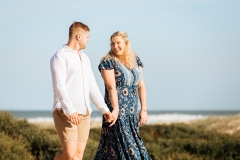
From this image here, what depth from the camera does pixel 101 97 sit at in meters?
6.96

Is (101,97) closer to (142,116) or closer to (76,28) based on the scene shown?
(76,28)

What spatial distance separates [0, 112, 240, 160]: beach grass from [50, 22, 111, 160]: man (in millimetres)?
4989

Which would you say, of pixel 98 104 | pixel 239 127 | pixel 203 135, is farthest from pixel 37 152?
pixel 239 127

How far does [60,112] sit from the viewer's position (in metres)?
6.59

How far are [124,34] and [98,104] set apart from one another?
3.98 ft

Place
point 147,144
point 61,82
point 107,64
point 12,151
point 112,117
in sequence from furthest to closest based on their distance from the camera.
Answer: point 147,144 < point 12,151 < point 107,64 < point 112,117 < point 61,82

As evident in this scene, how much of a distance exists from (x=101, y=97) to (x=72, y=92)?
17.6 inches

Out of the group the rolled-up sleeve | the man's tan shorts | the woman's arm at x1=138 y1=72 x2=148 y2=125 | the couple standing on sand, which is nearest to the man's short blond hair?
the couple standing on sand

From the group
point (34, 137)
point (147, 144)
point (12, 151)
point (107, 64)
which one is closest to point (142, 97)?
point (107, 64)

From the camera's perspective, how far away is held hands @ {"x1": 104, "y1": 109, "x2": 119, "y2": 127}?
7.16m

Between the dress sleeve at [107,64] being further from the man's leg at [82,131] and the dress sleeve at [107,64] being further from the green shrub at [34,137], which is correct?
the green shrub at [34,137]

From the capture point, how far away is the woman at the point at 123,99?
302 inches

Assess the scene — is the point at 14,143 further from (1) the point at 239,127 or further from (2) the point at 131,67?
(1) the point at 239,127

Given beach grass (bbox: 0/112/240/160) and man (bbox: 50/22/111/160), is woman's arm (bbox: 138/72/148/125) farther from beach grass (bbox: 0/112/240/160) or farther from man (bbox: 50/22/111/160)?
beach grass (bbox: 0/112/240/160)
